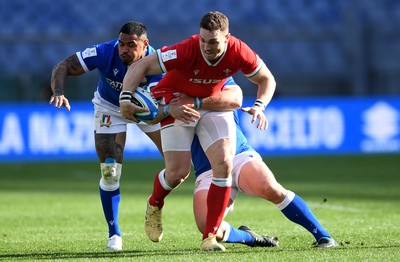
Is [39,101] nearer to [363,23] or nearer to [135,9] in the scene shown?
[135,9]

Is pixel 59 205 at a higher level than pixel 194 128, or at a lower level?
lower

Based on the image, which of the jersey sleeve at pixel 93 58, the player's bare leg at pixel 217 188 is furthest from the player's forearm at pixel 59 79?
the player's bare leg at pixel 217 188

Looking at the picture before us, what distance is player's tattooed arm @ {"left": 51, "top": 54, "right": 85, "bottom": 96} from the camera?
7.99 m

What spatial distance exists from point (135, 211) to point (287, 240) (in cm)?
353

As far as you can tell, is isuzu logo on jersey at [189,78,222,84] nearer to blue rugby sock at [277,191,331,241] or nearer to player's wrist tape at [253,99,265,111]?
player's wrist tape at [253,99,265,111]

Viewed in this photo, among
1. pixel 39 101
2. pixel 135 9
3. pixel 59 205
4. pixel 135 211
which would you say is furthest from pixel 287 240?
pixel 135 9

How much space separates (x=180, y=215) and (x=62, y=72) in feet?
10.9

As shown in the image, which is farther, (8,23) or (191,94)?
(8,23)

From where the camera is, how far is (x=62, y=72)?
8.12 m

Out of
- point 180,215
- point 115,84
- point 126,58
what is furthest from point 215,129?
point 180,215

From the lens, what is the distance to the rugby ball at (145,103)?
286 inches

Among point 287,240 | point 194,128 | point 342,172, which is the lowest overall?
point 342,172

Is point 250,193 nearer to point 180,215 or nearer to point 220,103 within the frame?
point 220,103

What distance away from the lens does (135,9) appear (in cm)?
2330
